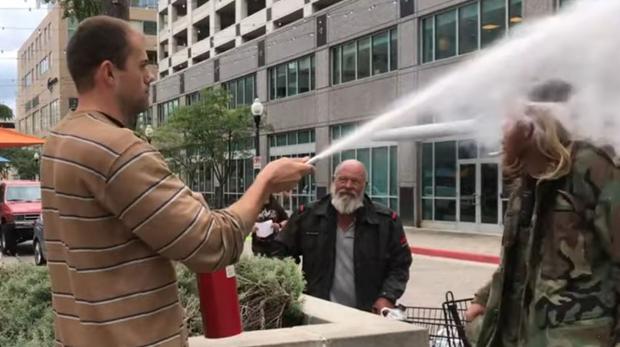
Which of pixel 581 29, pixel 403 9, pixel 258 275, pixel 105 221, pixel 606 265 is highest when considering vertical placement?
pixel 403 9

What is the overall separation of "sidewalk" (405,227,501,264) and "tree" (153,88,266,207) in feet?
40.3

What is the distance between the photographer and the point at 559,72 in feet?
8.43

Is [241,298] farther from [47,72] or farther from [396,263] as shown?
[47,72]

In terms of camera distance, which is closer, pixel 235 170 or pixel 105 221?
pixel 105 221

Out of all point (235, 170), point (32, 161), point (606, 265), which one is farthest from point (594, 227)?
point (32, 161)

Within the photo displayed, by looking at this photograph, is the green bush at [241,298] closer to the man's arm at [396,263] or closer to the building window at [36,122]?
the man's arm at [396,263]

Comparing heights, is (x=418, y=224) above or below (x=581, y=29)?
below

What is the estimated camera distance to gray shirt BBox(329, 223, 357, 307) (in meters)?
5.04

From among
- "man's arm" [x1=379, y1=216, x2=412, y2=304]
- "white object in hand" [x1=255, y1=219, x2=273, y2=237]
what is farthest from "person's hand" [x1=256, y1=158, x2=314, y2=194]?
"white object in hand" [x1=255, y1=219, x2=273, y2=237]

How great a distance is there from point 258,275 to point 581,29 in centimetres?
266

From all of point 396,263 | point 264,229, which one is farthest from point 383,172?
point 396,263

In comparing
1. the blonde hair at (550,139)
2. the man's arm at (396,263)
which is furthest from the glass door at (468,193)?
the blonde hair at (550,139)

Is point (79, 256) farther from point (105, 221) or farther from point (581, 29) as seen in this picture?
point (581, 29)

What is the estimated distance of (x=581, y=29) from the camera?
98.1 inches
